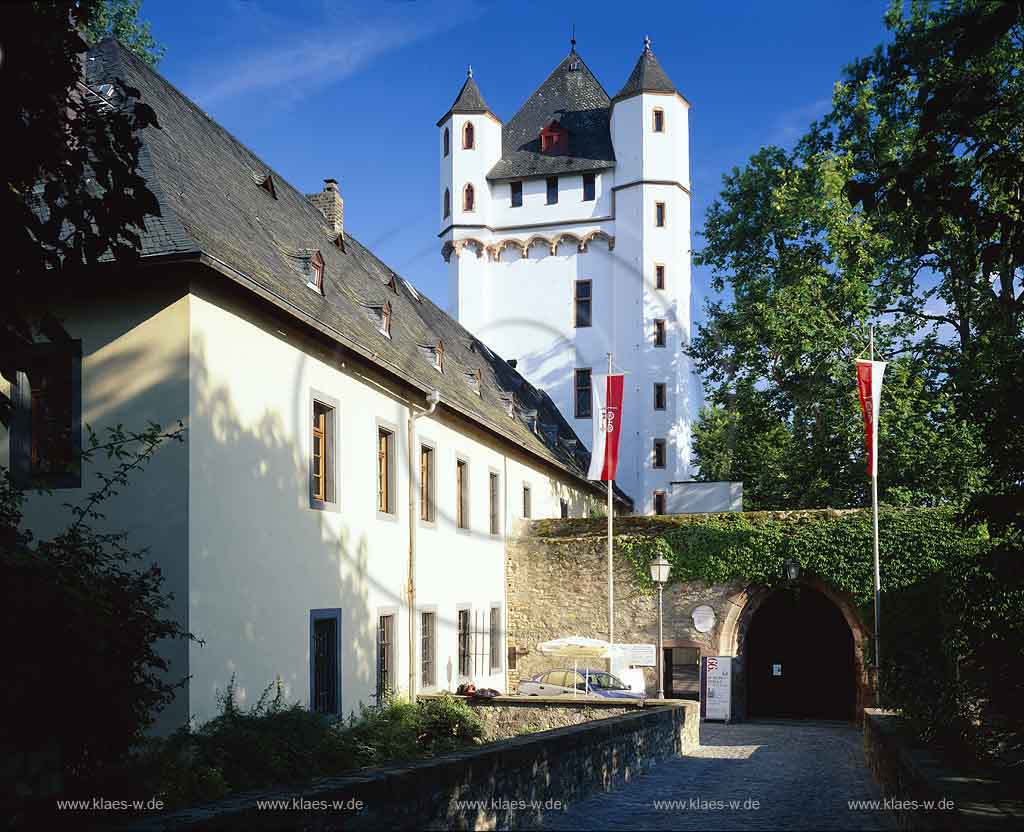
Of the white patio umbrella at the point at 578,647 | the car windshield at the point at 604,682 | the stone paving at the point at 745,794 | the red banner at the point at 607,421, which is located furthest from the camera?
the red banner at the point at 607,421

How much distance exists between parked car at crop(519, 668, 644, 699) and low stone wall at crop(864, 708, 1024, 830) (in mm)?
14056

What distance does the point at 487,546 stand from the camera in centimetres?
2652

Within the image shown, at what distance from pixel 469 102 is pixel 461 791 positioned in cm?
3922

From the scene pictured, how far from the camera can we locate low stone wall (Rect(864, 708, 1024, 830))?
6344mm

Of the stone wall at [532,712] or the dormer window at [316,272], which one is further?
the stone wall at [532,712]

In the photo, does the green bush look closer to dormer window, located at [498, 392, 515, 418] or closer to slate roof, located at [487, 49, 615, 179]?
dormer window, located at [498, 392, 515, 418]

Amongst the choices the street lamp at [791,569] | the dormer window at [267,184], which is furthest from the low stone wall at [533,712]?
the dormer window at [267,184]

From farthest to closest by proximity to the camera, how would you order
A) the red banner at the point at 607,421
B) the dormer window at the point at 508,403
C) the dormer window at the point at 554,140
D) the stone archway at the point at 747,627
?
the dormer window at the point at 554,140 → the dormer window at the point at 508,403 → the red banner at the point at 607,421 → the stone archway at the point at 747,627

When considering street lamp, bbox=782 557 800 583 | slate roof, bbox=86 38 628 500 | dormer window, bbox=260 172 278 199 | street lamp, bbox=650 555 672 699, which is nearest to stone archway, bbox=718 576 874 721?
street lamp, bbox=782 557 800 583

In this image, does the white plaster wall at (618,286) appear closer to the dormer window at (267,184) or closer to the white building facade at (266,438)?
the white building facade at (266,438)

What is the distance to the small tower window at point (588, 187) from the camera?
42938mm

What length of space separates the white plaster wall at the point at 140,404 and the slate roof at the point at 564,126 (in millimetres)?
30633

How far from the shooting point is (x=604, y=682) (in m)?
25.7

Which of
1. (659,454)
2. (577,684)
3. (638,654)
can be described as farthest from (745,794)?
(659,454)
